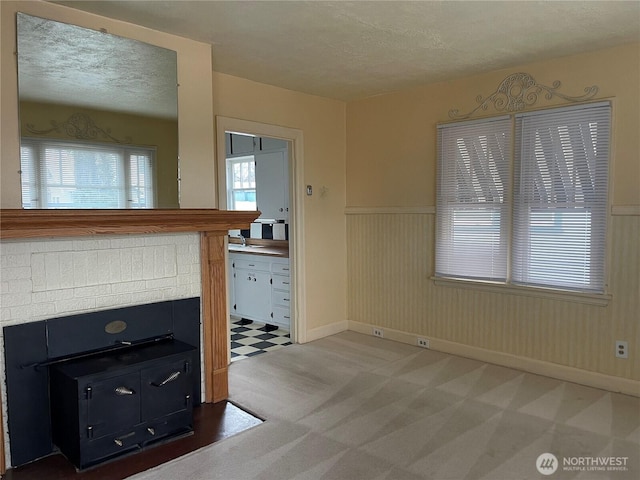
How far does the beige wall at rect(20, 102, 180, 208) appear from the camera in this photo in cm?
244

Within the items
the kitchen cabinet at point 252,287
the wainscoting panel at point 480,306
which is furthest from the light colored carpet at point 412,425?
the kitchen cabinet at point 252,287

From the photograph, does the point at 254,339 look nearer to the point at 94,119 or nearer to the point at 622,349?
the point at 94,119

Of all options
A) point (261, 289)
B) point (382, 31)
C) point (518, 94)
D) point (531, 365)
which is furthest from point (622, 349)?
point (261, 289)

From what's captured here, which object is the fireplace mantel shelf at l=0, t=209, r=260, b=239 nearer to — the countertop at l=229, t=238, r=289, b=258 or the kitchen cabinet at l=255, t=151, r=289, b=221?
the countertop at l=229, t=238, r=289, b=258

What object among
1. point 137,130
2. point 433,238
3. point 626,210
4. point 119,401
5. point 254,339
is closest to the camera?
point 119,401

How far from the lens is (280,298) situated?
197 inches

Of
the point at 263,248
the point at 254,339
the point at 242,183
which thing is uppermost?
the point at 242,183

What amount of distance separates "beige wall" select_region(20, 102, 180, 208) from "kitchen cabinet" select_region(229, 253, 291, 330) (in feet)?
6.86

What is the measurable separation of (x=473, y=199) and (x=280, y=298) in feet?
7.34

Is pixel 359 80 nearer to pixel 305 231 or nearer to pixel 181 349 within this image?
pixel 305 231

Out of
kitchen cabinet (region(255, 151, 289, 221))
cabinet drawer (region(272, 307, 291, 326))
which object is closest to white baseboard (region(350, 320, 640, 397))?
cabinet drawer (region(272, 307, 291, 326))

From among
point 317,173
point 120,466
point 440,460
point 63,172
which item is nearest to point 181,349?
point 120,466

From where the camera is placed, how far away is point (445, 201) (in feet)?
13.7

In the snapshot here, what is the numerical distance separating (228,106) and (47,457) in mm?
2798
